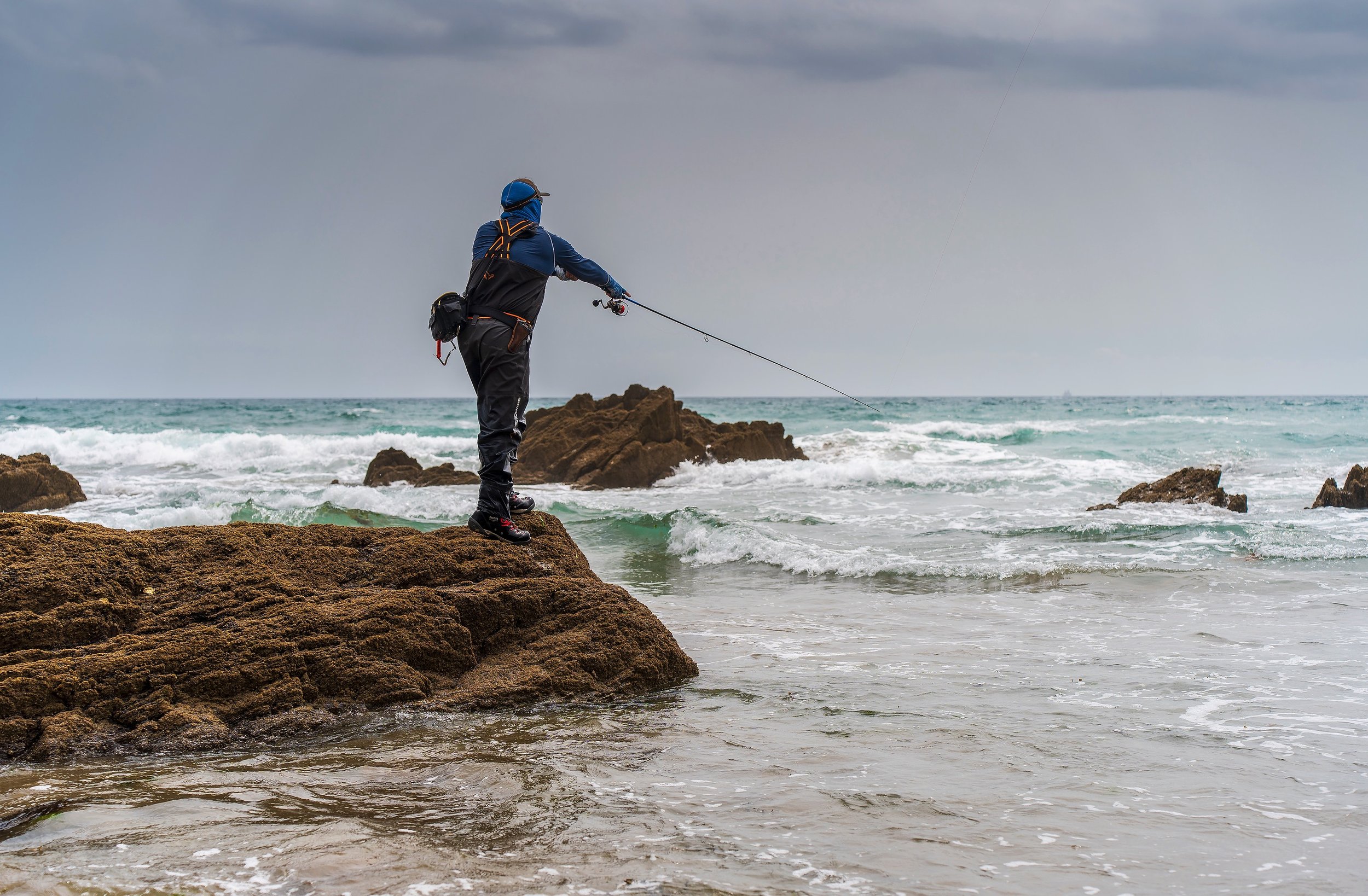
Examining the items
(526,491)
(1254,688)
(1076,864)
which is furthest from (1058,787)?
(526,491)

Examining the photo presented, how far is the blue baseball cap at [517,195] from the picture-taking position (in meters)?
5.00

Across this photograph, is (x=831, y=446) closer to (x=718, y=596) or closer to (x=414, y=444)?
(x=414, y=444)

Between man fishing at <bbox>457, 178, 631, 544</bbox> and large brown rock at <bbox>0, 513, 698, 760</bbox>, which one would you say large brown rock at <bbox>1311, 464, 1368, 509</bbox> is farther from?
man fishing at <bbox>457, 178, 631, 544</bbox>

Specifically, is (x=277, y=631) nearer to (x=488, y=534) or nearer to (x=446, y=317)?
(x=488, y=534)

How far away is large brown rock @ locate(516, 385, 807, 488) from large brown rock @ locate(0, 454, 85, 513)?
27.6 ft

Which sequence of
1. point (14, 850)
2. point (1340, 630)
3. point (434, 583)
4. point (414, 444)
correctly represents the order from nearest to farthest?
point (14, 850) → point (434, 583) → point (1340, 630) → point (414, 444)

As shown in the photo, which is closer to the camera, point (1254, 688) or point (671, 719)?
point (671, 719)

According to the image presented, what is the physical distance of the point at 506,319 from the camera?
16.2 ft

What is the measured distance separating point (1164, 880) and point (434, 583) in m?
3.44

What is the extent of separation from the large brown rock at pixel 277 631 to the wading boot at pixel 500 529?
0.24ft

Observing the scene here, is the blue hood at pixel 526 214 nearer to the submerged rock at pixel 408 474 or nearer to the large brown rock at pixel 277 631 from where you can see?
the large brown rock at pixel 277 631

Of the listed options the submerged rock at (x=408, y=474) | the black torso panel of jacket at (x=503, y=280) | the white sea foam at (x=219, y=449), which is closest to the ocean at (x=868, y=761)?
the black torso panel of jacket at (x=503, y=280)

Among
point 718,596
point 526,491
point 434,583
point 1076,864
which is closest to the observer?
point 1076,864

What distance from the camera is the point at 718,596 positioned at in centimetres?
789
